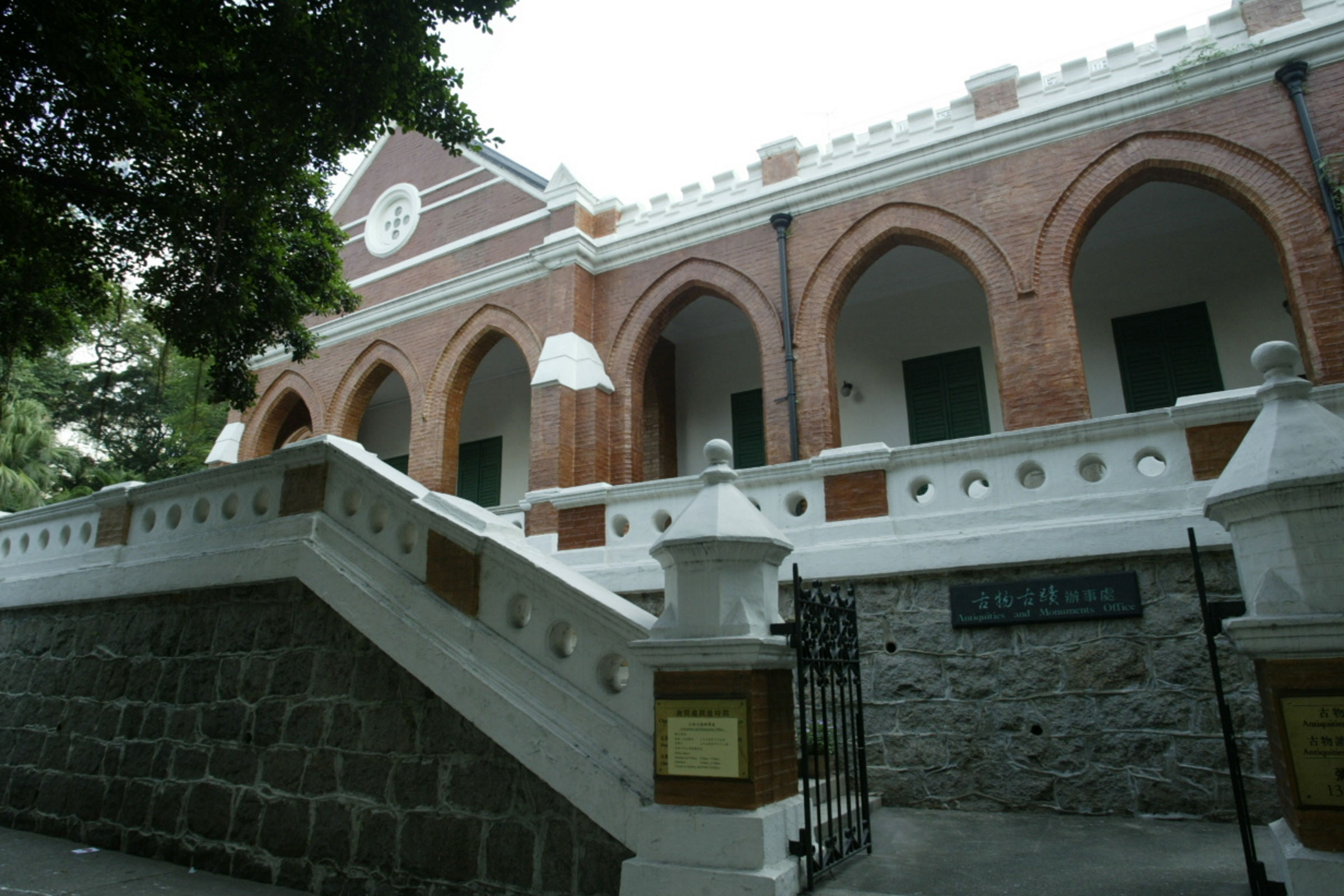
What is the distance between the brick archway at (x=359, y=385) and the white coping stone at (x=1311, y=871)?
13.7m

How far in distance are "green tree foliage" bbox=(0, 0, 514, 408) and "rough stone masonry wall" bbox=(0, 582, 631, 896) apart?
2.98 m

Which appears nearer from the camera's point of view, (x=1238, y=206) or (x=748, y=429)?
(x=1238, y=206)

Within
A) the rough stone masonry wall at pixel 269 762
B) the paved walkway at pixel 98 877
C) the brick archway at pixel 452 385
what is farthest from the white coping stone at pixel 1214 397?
the brick archway at pixel 452 385

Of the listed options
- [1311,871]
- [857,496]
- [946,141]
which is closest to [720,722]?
[1311,871]

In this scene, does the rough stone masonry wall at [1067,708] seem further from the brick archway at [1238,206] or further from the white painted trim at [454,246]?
the white painted trim at [454,246]

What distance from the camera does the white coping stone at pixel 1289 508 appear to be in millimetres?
3297

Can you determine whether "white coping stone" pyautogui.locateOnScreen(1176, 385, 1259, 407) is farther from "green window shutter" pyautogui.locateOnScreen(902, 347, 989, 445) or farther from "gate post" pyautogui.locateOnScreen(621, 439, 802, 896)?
"green window shutter" pyautogui.locateOnScreen(902, 347, 989, 445)

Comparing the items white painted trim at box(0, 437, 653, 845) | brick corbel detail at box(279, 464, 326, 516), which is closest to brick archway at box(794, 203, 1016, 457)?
white painted trim at box(0, 437, 653, 845)

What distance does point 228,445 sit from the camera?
16594 millimetres

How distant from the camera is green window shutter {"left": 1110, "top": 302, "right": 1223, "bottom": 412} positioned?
38.5 ft

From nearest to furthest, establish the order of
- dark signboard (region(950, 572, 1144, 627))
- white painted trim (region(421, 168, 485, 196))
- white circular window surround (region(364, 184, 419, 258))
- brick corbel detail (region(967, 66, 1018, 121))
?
dark signboard (region(950, 572, 1144, 627)) → brick corbel detail (region(967, 66, 1018, 121)) → white painted trim (region(421, 168, 485, 196)) → white circular window surround (region(364, 184, 419, 258))

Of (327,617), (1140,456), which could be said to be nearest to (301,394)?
(327,617)

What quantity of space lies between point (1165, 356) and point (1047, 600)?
728 centimetres

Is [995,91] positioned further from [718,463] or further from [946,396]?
[718,463]
